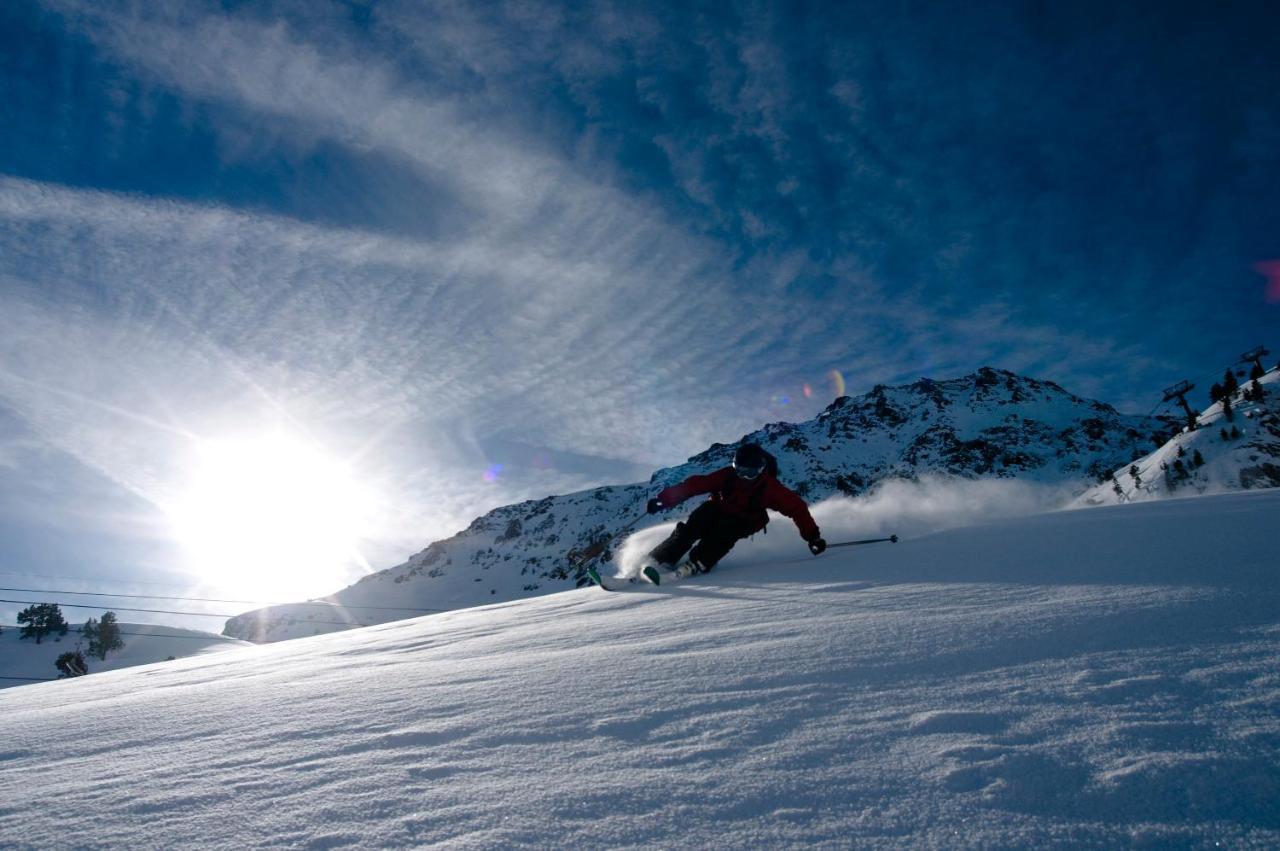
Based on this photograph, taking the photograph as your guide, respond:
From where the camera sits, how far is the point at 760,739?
1.60 meters

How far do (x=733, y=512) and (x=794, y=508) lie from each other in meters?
0.84

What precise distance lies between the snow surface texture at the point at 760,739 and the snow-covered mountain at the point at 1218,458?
133ft

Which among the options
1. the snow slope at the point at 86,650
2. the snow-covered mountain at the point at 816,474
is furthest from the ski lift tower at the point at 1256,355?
the snow-covered mountain at the point at 816,474

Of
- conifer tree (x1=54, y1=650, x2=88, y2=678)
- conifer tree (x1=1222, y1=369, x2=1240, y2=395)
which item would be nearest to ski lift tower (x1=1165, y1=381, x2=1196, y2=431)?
conifer tree (x1=1222, y1=369, x2=1240, y2=395)

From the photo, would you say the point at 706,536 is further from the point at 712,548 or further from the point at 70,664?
the point at 70,664

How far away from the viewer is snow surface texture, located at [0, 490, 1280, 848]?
1.18 meters

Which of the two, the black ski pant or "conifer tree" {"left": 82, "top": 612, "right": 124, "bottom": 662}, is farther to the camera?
"conifer tree" {"left": 82, "top": 612, "right": 124, "bottom": 662}

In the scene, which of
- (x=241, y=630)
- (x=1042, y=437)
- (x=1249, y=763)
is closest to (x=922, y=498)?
(x=1249, y=763)

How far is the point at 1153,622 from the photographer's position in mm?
2293

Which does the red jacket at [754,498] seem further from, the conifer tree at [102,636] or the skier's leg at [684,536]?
the conifer tree at [102,636]

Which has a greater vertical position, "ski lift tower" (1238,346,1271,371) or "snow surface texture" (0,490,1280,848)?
"ski lift tower" (1238,346,1271,371)

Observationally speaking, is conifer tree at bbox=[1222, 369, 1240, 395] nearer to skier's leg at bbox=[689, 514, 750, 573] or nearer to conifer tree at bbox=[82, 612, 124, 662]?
skier's leg at bbox=[689, 514, 750, 573]

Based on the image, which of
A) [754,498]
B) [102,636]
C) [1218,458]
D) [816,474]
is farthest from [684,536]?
[816,474]

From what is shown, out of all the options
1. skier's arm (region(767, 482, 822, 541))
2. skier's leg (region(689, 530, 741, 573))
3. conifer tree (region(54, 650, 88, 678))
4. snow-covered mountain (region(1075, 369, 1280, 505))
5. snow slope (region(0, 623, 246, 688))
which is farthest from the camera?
snow slope (region(0, 623, 246, 688))
